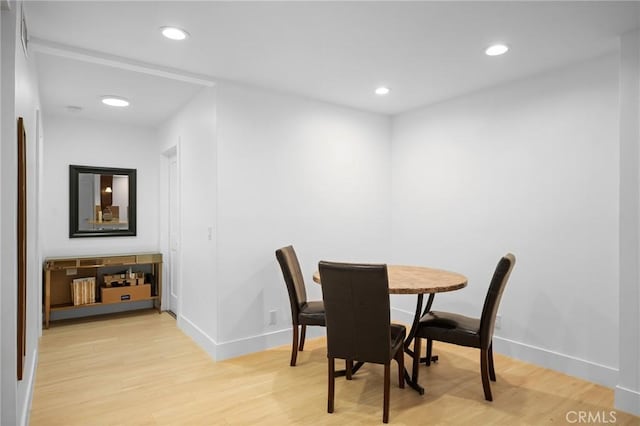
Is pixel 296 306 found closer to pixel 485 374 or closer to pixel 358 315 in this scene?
pixel 358 315

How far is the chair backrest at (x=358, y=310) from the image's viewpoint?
2.35 meters

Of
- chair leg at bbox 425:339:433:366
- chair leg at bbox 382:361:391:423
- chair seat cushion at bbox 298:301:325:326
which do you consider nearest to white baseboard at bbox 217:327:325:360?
chair seat cushion at bbox 298:301:325:326

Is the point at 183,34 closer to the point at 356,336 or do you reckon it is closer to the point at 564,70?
the point at 356,336

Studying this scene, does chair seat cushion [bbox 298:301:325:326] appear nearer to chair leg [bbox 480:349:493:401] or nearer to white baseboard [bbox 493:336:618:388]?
chair leg [bbox 480:349:493:401]

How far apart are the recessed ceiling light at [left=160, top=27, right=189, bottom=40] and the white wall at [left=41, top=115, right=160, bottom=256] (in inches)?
117

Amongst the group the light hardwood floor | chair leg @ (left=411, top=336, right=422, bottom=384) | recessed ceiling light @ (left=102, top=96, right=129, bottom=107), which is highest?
recessed ceiling light @ (left=102, top=96, right=129, bottom=107)

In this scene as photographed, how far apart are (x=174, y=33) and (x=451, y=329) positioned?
9.10ft

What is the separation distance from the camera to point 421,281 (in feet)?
9.42

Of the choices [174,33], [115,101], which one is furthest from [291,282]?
[115,101]

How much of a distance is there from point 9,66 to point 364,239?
346cm

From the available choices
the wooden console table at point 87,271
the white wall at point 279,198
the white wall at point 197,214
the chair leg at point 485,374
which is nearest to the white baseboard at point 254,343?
the white wall at point 279,198

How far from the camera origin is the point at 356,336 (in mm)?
2455

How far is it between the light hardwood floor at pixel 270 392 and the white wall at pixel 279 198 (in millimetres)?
447

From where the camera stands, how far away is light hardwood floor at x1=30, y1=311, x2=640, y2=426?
246 centimetres
